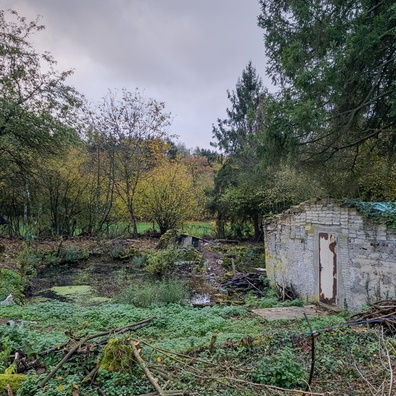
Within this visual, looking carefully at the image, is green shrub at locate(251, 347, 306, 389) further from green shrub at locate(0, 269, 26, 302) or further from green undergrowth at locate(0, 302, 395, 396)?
green shrub at locate(0, 269, 26, 302)

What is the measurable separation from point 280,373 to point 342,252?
516 centimetres

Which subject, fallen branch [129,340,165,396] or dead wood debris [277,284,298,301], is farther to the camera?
dead wood debris [277,284,298,301]

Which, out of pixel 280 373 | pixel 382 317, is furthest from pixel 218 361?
pixel 382 317

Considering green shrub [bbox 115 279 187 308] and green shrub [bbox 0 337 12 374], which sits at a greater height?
green shrub [bbox 0 337 12 374]

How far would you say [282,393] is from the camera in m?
2.85

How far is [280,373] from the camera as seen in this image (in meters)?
3.14

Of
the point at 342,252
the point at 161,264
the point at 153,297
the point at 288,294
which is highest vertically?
the point at 342,252

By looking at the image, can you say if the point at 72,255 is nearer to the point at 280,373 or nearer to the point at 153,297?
the point at 153,297

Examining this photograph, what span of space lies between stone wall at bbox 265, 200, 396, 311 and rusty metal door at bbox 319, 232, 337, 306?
A: 129 millimetres

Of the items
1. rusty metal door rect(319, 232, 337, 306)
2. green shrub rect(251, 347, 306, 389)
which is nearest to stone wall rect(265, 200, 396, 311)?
rusty metal door rect(319, 232, 337, 306)


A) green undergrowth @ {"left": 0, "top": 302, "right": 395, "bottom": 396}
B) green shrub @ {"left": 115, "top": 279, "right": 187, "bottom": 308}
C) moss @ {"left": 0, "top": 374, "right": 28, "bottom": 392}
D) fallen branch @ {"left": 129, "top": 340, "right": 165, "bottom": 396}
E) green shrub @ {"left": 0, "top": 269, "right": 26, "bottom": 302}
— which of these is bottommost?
green shrub @ {"left": 115, "top": 279, "right": 187, "bottom": 308}

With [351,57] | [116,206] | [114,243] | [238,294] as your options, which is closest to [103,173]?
[116,206]

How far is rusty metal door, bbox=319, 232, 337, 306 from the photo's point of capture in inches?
305

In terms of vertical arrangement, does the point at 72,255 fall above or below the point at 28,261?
below
